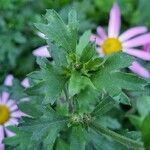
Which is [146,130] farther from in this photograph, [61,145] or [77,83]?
[61,145]

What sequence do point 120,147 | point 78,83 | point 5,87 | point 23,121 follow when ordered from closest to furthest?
point 78,83 < point 23,121 < point 120,147 < point 5,87

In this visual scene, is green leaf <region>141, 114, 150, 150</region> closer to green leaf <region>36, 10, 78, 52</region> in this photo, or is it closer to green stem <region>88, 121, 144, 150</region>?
green stem <region>88, 121, 144, 150</region>

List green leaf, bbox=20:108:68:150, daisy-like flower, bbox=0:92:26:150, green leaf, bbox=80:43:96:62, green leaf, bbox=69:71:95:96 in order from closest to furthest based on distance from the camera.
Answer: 1. green leaf, bbox=69:71:95:96
2. green leaf, bbox=80:43:96:62
3. green leaf, bbox=20:108:68:150
4. daisy-like flower, bbox=0:92:26:150

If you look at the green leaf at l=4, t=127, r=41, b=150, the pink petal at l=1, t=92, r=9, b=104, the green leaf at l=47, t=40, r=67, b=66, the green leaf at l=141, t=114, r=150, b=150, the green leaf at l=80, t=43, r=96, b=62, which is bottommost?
the green leaf at l=141, t=114, r=150, b=150

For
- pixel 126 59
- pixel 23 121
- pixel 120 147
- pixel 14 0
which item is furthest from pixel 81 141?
pixel 14 0

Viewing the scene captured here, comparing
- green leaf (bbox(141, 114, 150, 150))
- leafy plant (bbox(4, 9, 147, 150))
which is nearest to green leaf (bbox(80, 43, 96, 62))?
leafy plant (bbox(4, 9, 147, 150))

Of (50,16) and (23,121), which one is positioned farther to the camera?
(23,121)

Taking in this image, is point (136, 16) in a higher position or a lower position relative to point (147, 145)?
higher

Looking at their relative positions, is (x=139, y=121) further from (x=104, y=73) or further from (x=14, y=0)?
(x=14, y=0)

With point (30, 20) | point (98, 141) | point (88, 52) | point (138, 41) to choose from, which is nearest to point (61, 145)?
point (98, 141)
